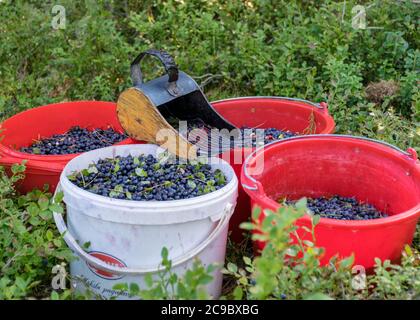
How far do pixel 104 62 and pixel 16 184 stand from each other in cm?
128

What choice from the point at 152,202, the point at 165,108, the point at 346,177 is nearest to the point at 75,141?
the point at 165,108

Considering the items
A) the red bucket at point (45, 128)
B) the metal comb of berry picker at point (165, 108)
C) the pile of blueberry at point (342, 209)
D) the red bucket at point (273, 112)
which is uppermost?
the metal comb of berry picker at point (165, 108)

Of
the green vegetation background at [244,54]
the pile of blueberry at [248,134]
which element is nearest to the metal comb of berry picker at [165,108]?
the pile of blueberry at [248,134]

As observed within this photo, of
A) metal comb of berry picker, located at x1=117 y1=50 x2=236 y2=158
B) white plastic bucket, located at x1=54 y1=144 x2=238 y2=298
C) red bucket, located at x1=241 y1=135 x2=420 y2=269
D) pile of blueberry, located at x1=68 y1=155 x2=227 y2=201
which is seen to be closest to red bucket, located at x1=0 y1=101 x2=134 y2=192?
metal comb of berry picker, located at x1=117 y1=50 x2=236 y2=158

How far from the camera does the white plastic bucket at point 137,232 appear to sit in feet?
6.61

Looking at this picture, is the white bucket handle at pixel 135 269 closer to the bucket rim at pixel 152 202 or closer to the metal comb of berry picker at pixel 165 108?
the bucket rim at pixel 152 202

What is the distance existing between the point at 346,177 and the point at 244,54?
4.49 ft

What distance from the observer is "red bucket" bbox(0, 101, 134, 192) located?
2.62 m

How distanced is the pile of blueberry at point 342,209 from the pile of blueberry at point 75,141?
3.40 ft

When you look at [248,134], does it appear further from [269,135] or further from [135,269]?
[135,269]

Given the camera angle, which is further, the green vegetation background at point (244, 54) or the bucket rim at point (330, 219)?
the green vegetation background at point (244, 54)

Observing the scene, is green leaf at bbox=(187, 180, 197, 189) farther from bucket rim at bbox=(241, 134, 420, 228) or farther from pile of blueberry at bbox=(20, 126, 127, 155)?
pile of blueberry at bbox=(20, 126, 127, 155)

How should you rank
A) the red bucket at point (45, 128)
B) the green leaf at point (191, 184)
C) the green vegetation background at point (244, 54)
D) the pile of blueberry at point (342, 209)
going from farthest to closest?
the green vegetation background at point (244, 54) → the red bucket at point (45, 128) → the pile of blueberry at point (342, 209) → the green leaf at point (191, 184)

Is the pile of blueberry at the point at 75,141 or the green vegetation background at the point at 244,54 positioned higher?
the green vegetation background at the point at 244,54
